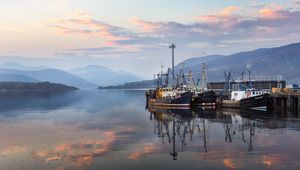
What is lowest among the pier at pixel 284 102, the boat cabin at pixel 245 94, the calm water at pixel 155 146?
the calm water at pixel 155 146

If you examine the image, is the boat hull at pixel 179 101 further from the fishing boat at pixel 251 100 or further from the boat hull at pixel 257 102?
the boat hull at pixel 257 102

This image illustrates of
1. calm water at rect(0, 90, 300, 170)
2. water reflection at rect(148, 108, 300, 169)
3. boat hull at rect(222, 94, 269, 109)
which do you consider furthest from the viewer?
boat hull at rect(222, 94, 269, 109)

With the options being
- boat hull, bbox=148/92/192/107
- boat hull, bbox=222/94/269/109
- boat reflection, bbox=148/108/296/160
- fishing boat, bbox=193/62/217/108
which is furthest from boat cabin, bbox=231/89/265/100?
boat reflection, bbox=148/108/296/160

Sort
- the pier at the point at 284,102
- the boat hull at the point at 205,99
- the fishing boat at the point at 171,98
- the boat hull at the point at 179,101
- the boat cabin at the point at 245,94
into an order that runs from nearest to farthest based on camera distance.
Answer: the pier at the point at 284,102 → the boat cabin at the point at 245,94 → the boat hull at the point at 179,101 → the fishing boat at the point at 171,98 → the boat hull at the point at 205,99

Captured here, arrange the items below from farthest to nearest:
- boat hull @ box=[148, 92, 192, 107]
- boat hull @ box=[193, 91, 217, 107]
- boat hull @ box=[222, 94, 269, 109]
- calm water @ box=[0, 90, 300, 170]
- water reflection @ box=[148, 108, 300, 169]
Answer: boat hull @ box=[193, 91, 217, 107] → boat hull @ box=[148, 92, 192, 107] → boat hull @ box=[222, 94, 269, 109] → water reflection @ box=[148, 108, 300, 169] → calm water @ box=[0, 90, 300, 170]

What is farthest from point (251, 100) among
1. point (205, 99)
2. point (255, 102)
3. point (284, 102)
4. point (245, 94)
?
point (205, 99)

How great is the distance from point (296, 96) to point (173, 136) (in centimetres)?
4140

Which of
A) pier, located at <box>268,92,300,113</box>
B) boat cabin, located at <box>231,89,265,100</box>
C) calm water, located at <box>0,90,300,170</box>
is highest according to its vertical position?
boat cabin, located at <box>231,89,265,100</box>

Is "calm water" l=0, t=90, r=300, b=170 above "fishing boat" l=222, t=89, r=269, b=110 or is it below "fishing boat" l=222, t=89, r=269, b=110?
below

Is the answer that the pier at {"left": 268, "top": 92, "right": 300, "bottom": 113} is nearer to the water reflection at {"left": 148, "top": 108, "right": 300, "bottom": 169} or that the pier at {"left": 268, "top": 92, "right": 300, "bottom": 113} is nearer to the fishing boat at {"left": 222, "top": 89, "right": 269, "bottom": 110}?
the fishing boat at {"left": 222, "top": 89, "right": 269, "bottom": 110}

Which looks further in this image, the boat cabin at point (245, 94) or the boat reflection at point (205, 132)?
the boat cabin at point (245, 94)

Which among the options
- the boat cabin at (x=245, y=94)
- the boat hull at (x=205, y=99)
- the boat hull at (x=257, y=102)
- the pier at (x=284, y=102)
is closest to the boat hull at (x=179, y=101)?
the boat hull at (x=205, y=99)

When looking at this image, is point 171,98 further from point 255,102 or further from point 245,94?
point 255,102

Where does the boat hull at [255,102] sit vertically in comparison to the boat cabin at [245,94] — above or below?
below
